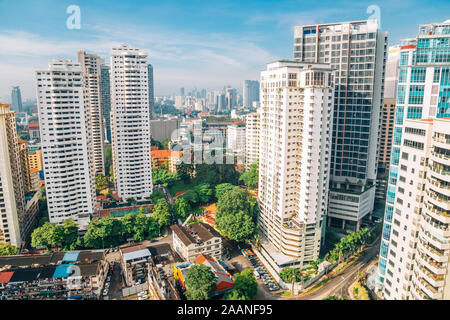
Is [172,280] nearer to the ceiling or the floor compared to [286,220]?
nearer to the floor

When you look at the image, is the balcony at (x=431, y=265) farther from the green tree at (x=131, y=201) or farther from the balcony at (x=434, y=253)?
the green tree at (x=131, y=201)

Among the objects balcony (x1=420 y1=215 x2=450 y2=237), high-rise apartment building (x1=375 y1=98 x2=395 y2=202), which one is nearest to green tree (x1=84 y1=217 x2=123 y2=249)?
balcony (x1=420 y1=215 x2=450 y2=237)

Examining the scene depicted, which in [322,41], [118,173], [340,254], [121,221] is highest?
[322,41]

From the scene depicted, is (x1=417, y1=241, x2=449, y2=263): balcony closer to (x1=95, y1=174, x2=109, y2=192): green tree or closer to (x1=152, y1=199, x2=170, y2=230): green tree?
(x1=152, y1=199, x2=170, y2=230): green tree

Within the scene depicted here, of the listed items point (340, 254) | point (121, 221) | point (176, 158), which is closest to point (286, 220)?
point (340, 254)

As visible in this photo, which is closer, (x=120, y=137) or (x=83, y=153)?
(x=83, y=153)

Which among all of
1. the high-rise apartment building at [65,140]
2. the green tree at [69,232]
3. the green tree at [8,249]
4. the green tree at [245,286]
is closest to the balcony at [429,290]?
the green tree at [245,286]
